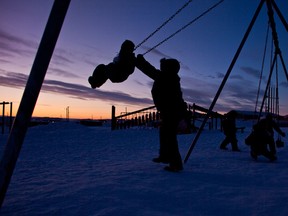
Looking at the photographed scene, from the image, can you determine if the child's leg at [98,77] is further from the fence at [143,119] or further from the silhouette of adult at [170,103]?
the fence at [143,119]

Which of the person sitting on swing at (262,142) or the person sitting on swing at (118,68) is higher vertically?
the person sitting on swing at (118,68)

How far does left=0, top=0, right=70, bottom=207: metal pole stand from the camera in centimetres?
200

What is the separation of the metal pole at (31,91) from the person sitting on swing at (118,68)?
139 centimetres

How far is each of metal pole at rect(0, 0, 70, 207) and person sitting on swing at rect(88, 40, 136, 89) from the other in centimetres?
139

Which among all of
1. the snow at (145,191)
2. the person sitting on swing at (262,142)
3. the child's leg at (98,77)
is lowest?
the snow at (145,191)

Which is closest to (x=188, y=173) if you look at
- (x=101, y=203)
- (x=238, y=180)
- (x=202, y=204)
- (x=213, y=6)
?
(x=238, y=180)

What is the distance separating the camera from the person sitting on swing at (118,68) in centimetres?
347

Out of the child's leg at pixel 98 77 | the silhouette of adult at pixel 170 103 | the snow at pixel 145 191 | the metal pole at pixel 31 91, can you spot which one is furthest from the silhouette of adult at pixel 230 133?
the metal pole at pixel 31 91

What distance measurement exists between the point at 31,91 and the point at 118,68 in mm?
1550

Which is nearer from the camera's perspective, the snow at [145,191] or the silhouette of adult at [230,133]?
the snow at [145,191]

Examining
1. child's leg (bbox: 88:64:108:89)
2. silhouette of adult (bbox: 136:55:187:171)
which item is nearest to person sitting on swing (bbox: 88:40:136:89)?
child's leg (bbox: 88:64:108:89)

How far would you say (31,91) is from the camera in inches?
79.9

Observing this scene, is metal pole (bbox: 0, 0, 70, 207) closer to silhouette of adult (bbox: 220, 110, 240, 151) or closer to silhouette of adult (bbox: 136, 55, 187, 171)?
silhouette of adult (bbox: 136, 55, 187, 171)

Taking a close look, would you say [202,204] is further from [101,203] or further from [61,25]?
[61,25]
